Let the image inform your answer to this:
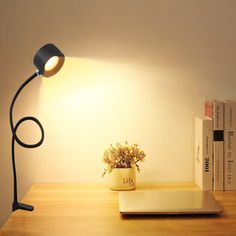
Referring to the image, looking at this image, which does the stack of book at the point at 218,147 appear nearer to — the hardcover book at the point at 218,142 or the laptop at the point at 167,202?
the hardcover book at the point at 218,142

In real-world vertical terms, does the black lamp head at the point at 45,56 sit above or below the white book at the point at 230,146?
above

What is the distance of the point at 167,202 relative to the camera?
160cm

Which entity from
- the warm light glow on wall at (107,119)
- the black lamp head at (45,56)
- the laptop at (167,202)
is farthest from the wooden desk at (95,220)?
the black lamp head at (45,56)

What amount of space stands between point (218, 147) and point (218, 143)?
0.02 m

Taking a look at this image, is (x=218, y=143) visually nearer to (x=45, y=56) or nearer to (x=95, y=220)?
(x=95, y=220)

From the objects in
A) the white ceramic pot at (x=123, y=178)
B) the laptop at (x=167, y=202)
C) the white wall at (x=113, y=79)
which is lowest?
the laptop at (x=167, y=202)

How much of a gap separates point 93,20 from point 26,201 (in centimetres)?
77

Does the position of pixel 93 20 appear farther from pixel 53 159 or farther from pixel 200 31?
pixel 53 159

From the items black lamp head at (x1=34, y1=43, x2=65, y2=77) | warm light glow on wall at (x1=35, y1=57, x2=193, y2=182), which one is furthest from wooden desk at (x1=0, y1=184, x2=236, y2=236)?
black lamp head at (x1=34, y1=43, x2=65, y2=77)

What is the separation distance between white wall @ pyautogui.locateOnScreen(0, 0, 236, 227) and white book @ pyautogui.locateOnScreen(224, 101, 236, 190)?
184 millimetres

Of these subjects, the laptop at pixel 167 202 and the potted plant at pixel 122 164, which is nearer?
the laptop at pixel 167 202

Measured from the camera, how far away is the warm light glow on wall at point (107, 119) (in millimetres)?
1974

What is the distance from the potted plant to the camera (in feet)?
6.03

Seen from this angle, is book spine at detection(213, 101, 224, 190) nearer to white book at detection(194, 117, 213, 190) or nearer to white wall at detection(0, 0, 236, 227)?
white book at detection(194, 117, 213, 190)
